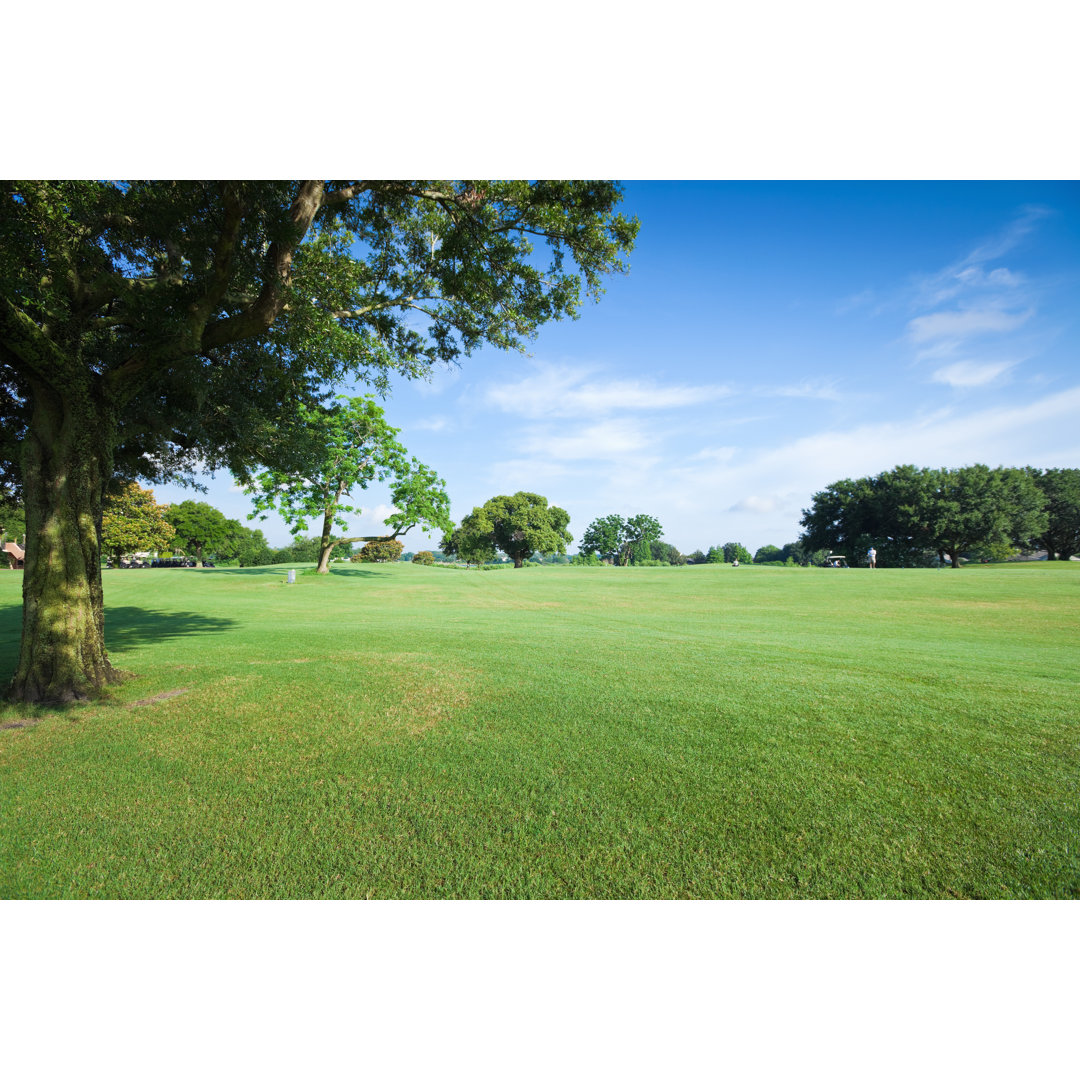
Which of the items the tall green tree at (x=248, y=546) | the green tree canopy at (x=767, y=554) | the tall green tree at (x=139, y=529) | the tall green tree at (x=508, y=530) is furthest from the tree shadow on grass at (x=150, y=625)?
the green tree canopy at (x=767, y=554)

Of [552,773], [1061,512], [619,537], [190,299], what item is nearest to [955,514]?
[1061,512]

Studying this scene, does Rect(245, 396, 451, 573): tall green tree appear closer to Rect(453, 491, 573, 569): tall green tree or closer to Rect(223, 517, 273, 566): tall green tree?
Rect(453, 491, 573, 569): tall green tree

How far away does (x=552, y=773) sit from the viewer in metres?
4.11

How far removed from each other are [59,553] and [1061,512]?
8455cm

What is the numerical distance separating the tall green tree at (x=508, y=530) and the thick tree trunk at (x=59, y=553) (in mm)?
57704

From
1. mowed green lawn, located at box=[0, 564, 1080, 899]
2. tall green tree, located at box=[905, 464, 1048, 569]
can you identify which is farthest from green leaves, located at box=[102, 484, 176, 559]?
tall green tree, located at box=[905, 464, 1048, 569]

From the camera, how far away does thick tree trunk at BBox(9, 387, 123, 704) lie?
6.05 meters

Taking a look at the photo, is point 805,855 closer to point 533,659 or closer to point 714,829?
point 714,829

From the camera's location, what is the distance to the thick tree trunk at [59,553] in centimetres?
605

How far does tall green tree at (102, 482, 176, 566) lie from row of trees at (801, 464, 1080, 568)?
272 feet

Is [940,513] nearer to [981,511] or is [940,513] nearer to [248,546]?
[981,511]

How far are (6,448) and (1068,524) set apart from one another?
86084 mm

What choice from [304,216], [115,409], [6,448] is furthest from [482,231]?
[6,448]

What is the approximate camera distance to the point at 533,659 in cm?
827
